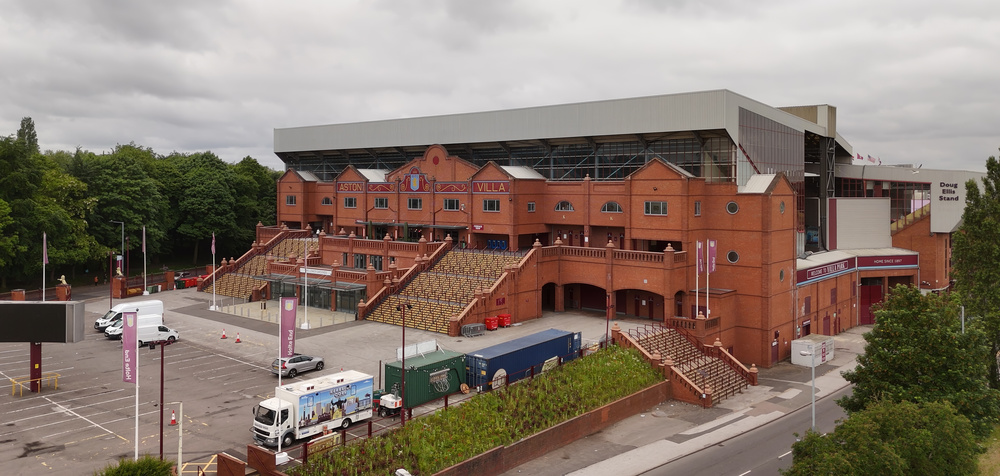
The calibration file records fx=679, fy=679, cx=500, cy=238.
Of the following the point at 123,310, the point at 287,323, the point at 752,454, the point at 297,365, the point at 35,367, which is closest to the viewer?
the point at 752,454

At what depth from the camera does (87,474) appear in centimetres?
2639

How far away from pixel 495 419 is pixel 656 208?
1076 inches

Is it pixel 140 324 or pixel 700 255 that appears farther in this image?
pixel 140 324

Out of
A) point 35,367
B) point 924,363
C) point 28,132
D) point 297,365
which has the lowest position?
point 297,365

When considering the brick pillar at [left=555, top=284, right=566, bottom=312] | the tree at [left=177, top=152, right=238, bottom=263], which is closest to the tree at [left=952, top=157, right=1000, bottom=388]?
the brick pillar at [left=555, top=284, right=566, bottom=312]

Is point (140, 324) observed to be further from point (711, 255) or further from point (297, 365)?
point (711, 255)

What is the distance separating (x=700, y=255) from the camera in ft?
157

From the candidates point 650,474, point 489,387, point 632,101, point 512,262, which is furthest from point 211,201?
point 650,474

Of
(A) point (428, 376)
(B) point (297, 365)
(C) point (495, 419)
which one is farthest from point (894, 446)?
(B) point (297, 365)

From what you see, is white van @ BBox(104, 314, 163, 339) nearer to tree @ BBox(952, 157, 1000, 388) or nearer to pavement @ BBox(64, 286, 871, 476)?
pavement @ BBox(64, 286, 871, 476)

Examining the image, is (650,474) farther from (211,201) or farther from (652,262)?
(211,201)

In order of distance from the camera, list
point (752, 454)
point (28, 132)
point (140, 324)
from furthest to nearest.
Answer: point (28, 132)
point (140, 324)
point (752, 454)

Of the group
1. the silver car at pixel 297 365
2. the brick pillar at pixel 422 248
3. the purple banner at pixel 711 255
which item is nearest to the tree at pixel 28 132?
the brick pillar at pixel 422 248

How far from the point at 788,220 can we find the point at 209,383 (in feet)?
138
